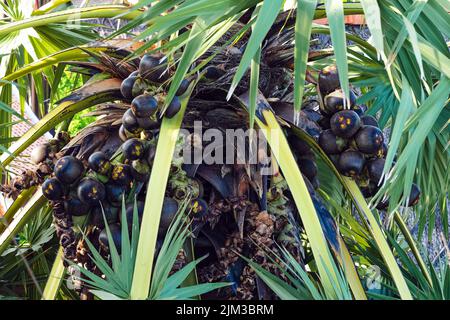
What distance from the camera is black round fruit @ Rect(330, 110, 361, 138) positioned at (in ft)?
6.50

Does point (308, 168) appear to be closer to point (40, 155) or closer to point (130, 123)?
point (130, 123)

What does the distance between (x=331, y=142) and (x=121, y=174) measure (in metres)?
0.55

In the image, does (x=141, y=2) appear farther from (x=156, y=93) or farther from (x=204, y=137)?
(x=204, y=137)

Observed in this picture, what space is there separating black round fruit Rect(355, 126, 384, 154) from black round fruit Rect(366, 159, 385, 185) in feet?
0.12

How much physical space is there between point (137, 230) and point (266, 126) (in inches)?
17.0

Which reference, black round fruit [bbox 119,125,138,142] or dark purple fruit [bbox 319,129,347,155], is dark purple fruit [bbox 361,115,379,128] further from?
black round fruit [bbox 119,125,138,142]

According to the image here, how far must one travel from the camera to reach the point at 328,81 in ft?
6.77

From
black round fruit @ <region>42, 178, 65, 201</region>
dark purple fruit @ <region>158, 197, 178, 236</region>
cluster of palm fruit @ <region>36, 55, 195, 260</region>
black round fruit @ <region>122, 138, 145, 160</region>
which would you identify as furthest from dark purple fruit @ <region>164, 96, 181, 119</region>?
black round fruit @ <region>42, 178, 65, 201</region>

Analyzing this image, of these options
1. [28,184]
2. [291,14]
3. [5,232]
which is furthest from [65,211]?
[291,14]

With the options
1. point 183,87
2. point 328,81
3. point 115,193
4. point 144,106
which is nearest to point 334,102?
point 328,81

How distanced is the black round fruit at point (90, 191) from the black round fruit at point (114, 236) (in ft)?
0.25

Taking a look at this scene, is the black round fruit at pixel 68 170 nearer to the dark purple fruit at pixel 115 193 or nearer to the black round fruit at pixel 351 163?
the dark purple fruit at pixel 115 193

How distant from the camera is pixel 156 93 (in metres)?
1.97

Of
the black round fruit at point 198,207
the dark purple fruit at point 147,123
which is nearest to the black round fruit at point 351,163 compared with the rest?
the black round fruit at point 198,207
